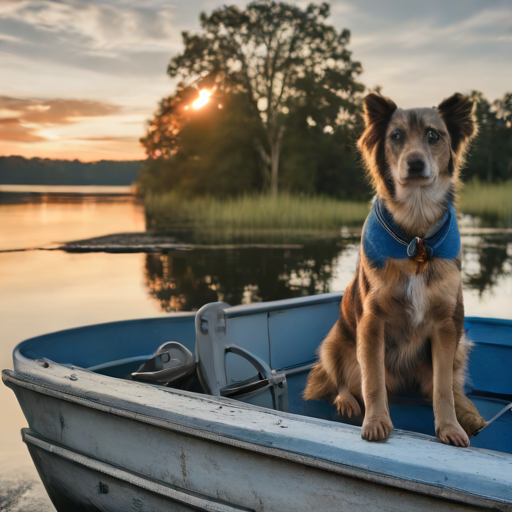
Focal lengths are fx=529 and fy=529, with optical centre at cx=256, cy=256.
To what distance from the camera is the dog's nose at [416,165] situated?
2037mm

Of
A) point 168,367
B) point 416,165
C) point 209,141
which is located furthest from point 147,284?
point 209,141

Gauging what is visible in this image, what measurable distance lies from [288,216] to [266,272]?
871cm

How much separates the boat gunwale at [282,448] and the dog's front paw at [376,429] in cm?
5

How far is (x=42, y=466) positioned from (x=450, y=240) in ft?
8.61

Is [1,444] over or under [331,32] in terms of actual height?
under

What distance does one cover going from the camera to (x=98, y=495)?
9.41ft

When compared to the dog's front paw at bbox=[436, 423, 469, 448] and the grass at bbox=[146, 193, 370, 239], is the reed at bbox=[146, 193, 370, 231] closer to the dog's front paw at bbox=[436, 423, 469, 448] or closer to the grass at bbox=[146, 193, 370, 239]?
the grass at bbox=[146, 193, 370, 239]

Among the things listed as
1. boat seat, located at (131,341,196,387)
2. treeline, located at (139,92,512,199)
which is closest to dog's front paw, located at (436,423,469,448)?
boat seat, located at (131,341,196,387)

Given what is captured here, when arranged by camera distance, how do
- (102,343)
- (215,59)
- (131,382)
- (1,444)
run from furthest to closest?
1. (215,59)
2. (1,444)
3. (102,343)
4. (131,382)

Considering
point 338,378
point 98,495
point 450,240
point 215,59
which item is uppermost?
point 215,59

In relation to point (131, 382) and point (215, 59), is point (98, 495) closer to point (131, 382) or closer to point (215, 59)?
point (131, 382)

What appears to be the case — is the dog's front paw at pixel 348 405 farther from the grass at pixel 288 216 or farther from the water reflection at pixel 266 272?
the grass at pixel 288 216

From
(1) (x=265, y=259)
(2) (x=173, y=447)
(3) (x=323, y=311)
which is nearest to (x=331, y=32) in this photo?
(1) (x=265, y=259)

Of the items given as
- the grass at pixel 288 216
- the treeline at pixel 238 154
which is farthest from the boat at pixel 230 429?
the treeline at pixel 238 154
